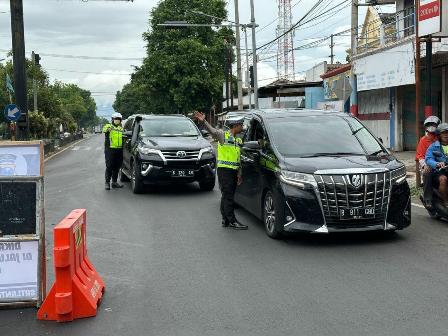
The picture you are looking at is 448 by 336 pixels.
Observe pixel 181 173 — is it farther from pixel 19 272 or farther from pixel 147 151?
pixel 19 272

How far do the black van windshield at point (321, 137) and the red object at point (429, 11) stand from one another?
3973 mm

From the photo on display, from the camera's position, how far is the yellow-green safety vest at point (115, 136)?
14.1 meters

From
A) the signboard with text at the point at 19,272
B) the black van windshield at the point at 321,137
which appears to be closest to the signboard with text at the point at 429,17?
the black van windshield at the point at 321,137

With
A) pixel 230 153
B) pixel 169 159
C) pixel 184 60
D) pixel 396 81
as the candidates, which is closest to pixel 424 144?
pixel 230 153

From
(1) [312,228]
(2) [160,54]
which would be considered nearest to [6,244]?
(1) [312,228]

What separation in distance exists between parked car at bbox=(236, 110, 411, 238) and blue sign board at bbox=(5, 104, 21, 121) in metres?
15.4

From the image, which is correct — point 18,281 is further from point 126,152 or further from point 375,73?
point 375,73

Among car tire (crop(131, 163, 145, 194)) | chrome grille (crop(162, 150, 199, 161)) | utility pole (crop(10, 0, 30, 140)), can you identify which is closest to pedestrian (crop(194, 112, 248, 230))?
chrome grille (crop(162, 150, 199, 161))

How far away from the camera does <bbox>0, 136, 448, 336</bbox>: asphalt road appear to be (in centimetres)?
477

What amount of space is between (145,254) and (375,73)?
18230mm

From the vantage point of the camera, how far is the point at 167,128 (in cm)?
1426

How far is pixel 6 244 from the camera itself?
5293 millimetres

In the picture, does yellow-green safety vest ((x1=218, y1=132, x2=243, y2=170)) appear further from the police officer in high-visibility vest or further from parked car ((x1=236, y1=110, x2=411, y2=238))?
the police officer in high-visibility vest

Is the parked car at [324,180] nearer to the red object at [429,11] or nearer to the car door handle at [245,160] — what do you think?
the car door handle at [245,160]
